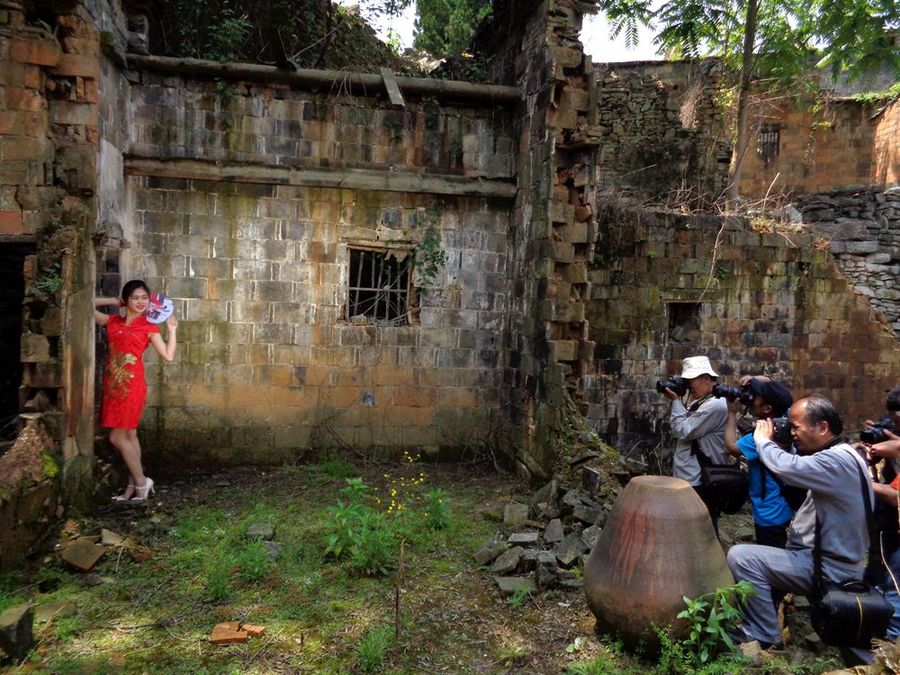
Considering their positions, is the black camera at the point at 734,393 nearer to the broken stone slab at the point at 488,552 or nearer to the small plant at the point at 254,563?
the broken stone slab at the point at 488,552

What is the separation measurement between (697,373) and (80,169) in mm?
6274

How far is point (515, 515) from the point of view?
650 cm

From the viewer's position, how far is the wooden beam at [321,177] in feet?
25.5

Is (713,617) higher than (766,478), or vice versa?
(766,478)

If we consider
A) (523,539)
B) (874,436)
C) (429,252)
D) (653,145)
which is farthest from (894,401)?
(653,145)

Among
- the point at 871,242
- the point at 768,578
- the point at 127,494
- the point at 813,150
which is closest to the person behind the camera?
the point at 768,578

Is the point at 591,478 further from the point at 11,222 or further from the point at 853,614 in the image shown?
the point at 11,222

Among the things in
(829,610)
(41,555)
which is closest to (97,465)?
(41,555)

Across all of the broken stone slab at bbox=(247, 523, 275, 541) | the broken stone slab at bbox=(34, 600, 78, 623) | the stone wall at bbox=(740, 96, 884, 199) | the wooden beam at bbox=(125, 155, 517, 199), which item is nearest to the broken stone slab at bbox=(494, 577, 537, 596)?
the broken stone slab at bbox=(247, 523, 275, 541)

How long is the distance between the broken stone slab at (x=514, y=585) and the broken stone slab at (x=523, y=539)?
561 mm

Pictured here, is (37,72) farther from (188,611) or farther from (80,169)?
(188,611)

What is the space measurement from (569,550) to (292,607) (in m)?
2.42

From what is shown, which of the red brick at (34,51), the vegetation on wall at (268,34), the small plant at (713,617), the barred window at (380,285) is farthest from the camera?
the barred window at (380,285)

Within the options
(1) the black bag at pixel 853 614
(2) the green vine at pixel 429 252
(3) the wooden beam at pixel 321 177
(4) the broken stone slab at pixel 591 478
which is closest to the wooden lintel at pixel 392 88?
(3) the wooden beam at pixel 321 177
